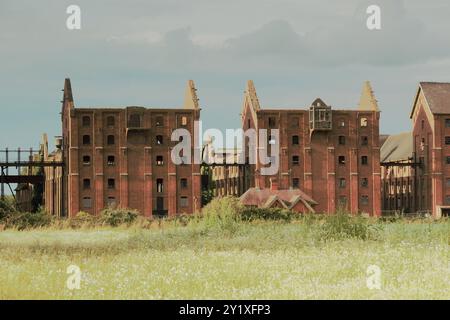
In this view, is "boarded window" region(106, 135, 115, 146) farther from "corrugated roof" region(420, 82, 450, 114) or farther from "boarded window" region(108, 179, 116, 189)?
"corrugated roof" region(420, 82, 450, 114)

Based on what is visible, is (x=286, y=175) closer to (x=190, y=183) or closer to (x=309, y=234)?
(x=190, y=183)

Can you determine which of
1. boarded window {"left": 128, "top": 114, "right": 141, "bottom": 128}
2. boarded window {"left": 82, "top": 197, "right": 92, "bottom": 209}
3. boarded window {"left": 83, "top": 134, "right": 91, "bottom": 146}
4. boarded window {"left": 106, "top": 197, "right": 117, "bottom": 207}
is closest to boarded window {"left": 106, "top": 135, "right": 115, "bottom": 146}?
boarded window {"left": 83, "top": 134, "right": 91, "bottom": 146}

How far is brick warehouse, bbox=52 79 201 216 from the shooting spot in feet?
220

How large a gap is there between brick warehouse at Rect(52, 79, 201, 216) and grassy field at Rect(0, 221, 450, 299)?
42.5 m

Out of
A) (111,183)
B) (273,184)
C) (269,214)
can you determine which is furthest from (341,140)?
(269,214)

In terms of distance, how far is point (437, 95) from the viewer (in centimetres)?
7338

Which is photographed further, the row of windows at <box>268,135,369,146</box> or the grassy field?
the row of windows at <box>268,135,369,146</box>

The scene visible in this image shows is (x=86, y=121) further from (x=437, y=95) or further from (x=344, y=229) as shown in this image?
(x=344, y=229)

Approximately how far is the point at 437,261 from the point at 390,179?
70511mm

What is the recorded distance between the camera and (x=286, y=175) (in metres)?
69.8

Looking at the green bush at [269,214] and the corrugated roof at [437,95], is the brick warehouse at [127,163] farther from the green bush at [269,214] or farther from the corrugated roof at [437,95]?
the green bush at [269,214]

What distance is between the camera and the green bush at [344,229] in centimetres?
2366

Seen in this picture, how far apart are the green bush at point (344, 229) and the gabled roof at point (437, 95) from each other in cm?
4971
